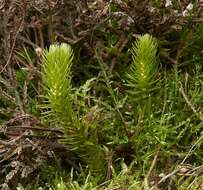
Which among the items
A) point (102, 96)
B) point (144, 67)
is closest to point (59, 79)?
point (144, 67)

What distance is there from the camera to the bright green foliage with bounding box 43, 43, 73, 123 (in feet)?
5.88

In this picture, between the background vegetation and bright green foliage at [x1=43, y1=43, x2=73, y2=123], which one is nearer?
bright green foliage at [x1=43, y1=43, x2=73, y2=123]

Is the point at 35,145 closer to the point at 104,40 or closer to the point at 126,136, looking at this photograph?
the point at 126,136

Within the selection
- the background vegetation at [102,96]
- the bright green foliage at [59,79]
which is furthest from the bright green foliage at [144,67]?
the bright green foliage at [59,79]

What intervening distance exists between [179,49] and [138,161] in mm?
530

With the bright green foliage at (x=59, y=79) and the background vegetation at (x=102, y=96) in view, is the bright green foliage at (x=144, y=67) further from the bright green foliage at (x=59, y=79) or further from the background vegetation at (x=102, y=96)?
the bright green foliage at (x=59, y=79)

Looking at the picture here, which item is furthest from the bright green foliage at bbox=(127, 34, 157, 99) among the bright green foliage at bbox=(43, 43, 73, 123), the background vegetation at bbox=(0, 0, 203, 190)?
the bright green foliage at bbox=(43, 43, 73, 123)

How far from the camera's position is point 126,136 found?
2084mm

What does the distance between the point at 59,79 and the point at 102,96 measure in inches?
18.1

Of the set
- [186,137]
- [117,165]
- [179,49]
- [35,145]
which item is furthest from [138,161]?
[179,49]

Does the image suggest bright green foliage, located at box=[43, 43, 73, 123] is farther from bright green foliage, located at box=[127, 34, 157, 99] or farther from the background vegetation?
bright green foliage, located at box=[127, 34, 157, 99]

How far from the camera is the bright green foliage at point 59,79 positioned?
1793mm

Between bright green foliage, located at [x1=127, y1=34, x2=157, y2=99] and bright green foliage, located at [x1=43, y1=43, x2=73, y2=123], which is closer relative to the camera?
bright green foliage, located at [x1=43, y1=43, x2=73, y2=123]

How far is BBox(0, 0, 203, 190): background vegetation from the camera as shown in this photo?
1.92 metres
